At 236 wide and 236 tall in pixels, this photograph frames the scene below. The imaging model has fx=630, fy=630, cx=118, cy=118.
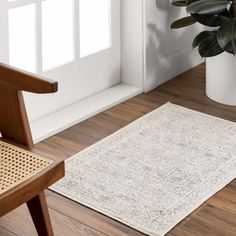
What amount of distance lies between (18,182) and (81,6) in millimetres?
1425

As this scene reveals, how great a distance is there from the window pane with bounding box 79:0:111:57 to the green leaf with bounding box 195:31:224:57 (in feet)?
1.61

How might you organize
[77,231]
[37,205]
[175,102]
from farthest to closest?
[175,102] → [77,231] → [37,205]

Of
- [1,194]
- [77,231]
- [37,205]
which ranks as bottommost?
[77,231]

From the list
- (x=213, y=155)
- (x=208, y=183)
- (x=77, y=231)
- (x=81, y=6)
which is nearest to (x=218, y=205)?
(x=208, y=183)

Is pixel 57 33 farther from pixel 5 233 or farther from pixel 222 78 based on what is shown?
pixel 5 233

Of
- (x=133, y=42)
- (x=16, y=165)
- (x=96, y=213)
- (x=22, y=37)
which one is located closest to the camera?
(x=16, y=165)

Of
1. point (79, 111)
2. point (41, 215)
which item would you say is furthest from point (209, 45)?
point (41, 215)

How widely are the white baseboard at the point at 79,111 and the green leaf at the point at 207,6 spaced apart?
Result: 645mm

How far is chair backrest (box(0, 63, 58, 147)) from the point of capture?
6.09ft

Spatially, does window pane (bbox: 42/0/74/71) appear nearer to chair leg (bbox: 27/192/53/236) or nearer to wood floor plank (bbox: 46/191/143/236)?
wood floor plank (bbox: 46/191/143/236)

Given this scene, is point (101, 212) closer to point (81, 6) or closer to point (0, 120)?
point (0, 120)

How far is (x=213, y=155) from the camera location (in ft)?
8.79

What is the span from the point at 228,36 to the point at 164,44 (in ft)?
2.16

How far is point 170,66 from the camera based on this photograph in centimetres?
349
